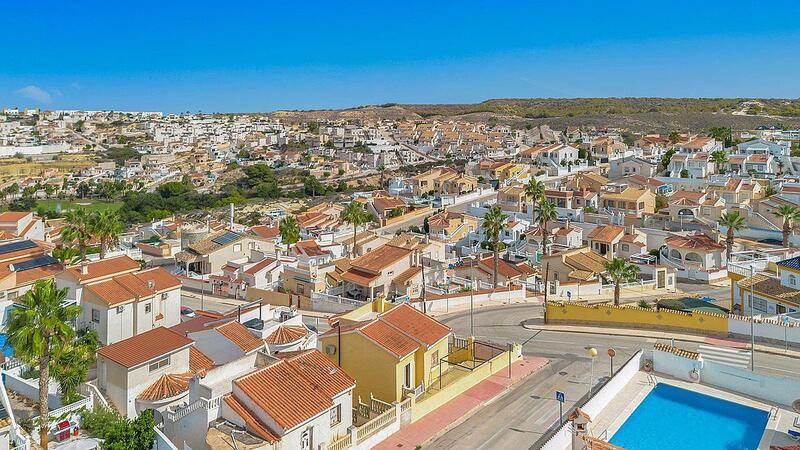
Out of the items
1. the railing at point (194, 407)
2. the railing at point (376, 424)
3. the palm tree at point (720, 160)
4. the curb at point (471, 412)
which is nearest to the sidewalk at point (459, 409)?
the curb at point (471, 412)

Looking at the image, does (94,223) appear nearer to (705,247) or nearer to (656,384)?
(656,384)

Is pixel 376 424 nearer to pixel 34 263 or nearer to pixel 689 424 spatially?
pixel 689 424

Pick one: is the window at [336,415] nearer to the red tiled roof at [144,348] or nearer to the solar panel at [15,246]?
the red tiled roof at [144,348]

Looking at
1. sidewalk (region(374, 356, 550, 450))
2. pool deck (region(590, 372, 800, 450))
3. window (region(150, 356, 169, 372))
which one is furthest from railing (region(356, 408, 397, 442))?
window (region(150, 356, 169, 372))

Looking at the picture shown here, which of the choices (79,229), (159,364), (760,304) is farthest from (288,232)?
(760,304)

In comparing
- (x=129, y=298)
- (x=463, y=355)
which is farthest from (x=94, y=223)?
(x=463, y=355)

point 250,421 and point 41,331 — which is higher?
point 41,331
